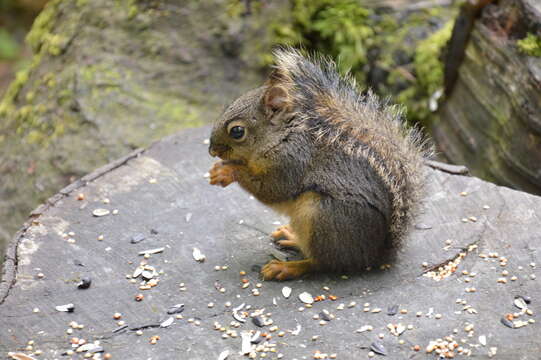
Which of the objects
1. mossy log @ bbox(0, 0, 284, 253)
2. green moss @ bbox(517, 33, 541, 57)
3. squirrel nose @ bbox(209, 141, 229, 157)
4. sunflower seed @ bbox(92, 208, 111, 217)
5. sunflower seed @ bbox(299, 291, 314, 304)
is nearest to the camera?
sunflower seed @ bbox(299, 291, 314, 304)

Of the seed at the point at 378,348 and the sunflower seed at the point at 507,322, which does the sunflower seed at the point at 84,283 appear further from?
the sunflower seed at the point at 507,322

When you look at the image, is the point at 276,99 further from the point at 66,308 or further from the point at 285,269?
the point at 66,308

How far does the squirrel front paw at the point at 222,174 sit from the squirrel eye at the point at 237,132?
15 centimetres

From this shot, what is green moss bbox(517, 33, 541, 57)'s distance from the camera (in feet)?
13.5

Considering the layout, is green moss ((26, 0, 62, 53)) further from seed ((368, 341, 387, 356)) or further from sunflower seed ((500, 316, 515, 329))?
sunflower seed ((500, 316, 515, 329))

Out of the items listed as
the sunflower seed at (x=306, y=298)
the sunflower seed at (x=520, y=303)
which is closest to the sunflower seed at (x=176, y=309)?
the sunflower seed at (x=306, y=298)

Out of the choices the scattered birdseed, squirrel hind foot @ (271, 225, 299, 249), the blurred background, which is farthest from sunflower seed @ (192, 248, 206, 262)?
the blurred background

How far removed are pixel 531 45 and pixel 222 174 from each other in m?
2.14

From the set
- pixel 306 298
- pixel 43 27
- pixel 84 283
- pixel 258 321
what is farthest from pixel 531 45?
pixel 43 27

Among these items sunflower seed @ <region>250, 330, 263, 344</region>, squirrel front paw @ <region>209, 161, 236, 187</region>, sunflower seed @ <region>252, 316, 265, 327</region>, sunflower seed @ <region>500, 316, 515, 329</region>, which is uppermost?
squirrel front paw @ <region>209, 161, 236, 187</region>

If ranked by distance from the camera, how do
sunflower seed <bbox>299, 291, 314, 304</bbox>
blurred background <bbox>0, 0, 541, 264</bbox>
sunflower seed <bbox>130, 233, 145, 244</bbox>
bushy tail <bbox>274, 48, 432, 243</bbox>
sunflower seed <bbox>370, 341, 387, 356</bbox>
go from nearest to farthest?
sunflower seed <bbox>370, 341, 387, 356</bbox>, sunflower seed <bbox>299, 291, 314, 304</bbox>, bushy tail <bbox>274, 48, 432, 243</bbox>, sunflower seed <bbox>130, 233, 145, 244</bbox>, blurred background <bbox>0, 0, 541, 264</bbox>

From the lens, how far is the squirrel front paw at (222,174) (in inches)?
124

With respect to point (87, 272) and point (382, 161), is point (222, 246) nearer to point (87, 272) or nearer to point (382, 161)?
point (87, 272)

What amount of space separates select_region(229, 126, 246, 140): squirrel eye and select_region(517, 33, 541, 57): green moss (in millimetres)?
2009
